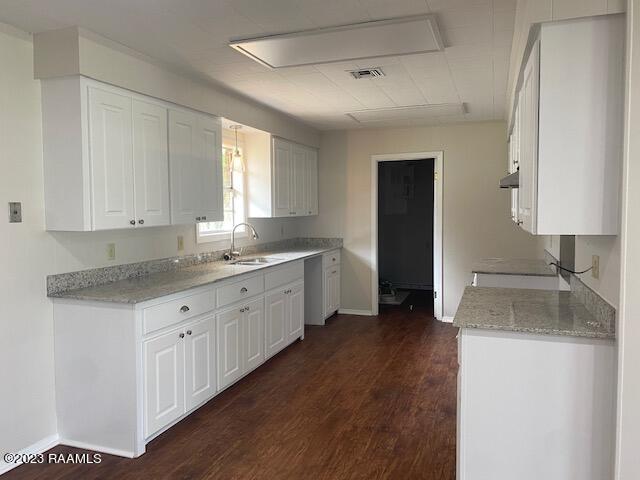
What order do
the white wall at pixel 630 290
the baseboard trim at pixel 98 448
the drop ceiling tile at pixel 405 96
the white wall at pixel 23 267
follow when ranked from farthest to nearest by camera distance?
the drop ceiling tile at pixel 405 96 → the baseboard trim at pixel 98 448 → the white wall at pixel 23 267 → the white wall at pixel 630 290

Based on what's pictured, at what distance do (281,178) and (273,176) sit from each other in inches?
8.4

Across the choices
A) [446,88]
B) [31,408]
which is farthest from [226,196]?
[31,408]

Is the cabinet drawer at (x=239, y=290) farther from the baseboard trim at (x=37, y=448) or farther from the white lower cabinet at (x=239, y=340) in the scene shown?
the baseboard trim at (x=37, y=448)

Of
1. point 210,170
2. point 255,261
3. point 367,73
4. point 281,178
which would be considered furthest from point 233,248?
point 367,73

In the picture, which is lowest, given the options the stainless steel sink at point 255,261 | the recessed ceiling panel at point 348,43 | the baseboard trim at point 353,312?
the baseboard trim at point 353,312

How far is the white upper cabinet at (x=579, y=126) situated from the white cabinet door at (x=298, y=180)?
3821mm

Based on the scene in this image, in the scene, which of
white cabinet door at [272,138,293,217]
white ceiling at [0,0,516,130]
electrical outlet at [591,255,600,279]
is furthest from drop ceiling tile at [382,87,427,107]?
Result: electrical outlet at [591,255,600,279]

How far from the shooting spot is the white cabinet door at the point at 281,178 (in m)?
5.16

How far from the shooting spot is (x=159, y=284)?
3.19 meters

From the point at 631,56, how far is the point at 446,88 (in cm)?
240

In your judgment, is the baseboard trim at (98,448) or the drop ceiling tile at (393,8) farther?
the baseboard trim at (98,448)

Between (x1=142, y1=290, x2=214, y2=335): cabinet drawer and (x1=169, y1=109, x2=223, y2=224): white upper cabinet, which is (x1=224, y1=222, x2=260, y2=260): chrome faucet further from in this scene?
(x1=142, y1=290, x2=214, y2=335): cabinet drawer

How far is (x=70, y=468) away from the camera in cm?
265

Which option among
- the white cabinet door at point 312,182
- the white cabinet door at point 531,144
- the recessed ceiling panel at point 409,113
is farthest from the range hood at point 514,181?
the white cabinet door at point 312,182
